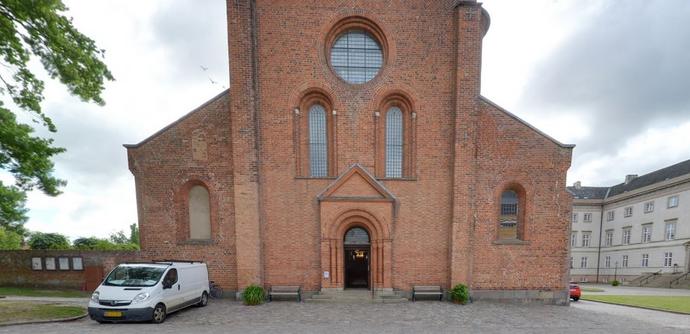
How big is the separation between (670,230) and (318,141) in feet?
135

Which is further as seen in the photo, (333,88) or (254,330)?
(333,88)

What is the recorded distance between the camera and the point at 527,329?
7.90m

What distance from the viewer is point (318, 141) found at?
11.6 m

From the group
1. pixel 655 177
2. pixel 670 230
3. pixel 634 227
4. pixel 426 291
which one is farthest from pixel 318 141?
pixel 655 177

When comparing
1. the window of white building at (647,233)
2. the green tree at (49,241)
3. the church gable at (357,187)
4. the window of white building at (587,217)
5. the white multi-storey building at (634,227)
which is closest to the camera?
the church gable at (357,187)

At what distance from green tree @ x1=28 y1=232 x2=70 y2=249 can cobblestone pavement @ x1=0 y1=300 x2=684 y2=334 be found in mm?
9954

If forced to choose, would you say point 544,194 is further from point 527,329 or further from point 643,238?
point 643,238

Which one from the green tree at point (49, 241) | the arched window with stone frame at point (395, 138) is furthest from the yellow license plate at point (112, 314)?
the green tree at point (49, 241)

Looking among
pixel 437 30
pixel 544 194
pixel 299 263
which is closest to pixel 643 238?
pixel 544 194

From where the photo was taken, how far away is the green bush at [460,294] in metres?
10.4

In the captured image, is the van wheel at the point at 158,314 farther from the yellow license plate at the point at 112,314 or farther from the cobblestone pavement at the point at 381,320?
the yellow license plate at the point at 112,314

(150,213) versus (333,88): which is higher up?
(333,88)

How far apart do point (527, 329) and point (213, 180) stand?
12.1 m

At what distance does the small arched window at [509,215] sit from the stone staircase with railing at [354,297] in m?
5.23
